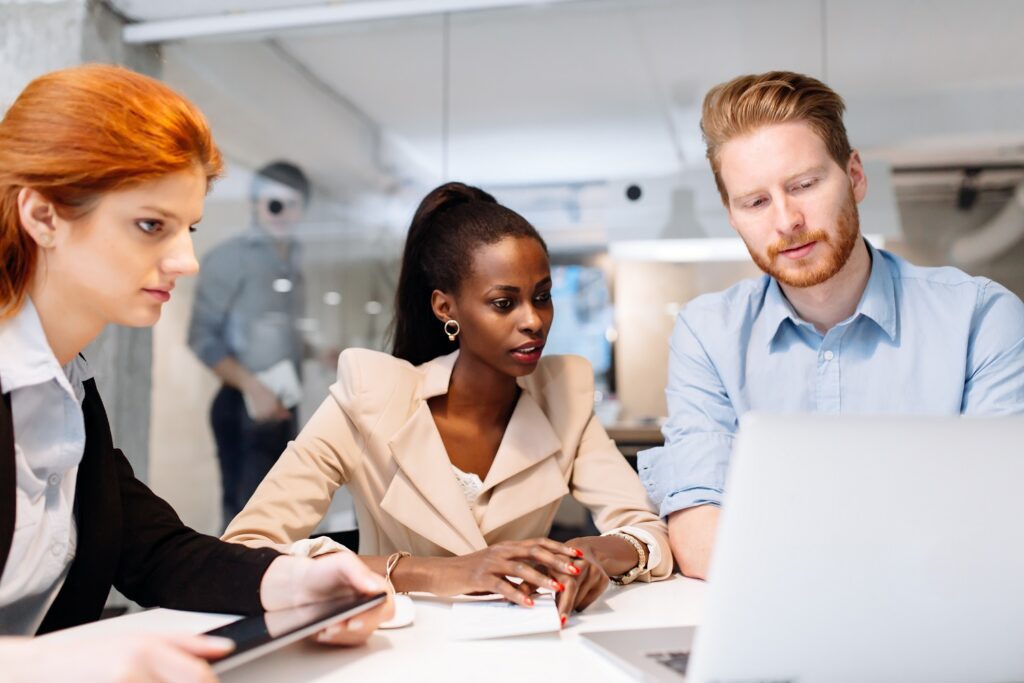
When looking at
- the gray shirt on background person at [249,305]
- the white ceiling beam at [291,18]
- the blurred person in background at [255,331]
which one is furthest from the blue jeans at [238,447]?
the white ceiling beam at [291,18]

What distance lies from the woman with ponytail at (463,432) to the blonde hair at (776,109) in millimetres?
493

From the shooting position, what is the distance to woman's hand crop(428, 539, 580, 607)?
48.1 inches

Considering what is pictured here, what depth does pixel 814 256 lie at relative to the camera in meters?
1.76

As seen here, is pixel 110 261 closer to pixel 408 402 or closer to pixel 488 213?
pixel 408 402

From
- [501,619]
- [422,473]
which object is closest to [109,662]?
[501,619]

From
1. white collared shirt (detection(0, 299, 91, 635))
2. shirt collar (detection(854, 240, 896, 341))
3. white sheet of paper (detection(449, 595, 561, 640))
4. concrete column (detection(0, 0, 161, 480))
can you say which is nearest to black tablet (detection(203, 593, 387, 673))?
white sheet of paper (detection(449, 595, 561, 640))

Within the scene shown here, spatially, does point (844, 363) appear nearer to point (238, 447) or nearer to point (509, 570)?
point (509, 570)

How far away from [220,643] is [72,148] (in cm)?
71

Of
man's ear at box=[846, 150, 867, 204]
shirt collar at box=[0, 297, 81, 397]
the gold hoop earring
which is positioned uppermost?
man's ear at box=[846, 150, 867, 204]

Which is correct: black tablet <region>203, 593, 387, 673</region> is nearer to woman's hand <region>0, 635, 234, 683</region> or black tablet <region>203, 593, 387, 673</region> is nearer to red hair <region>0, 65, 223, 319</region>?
woman's hand <region>0, 635, 234, 683</region>

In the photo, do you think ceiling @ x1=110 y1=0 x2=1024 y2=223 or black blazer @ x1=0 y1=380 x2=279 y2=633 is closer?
black blazer @ x1=0 y1=380 x2=279 y2=633

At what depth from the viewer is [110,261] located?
1209mm

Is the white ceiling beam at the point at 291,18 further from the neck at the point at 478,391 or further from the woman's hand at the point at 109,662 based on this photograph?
the woman's hand at the point at 109,662

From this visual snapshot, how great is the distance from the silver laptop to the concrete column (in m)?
3.24
